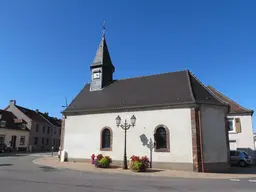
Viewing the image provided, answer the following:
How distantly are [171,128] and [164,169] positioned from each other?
9.75 ft

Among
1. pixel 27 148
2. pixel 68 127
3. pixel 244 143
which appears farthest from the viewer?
pixel 27 148

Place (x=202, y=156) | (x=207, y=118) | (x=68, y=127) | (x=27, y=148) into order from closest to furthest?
(x=202, y=156) → (x=207, y=118) → (x=68, y=127) → (x=27, y=148)

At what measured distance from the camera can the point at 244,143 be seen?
2248cm

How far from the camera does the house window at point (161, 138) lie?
1563cm

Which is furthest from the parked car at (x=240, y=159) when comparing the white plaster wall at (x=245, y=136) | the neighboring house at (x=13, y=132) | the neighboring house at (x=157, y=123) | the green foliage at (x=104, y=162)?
the neighboring house at (x=13, y=132)

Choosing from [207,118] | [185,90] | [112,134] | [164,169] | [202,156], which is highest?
[185,90]

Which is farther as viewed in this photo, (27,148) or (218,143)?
(27,148)

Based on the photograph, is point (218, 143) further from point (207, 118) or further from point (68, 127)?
point (68, 127)

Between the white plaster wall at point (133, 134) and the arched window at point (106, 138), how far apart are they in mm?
364

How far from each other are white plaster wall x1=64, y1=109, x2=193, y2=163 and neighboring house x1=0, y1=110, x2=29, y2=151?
20.1 metres

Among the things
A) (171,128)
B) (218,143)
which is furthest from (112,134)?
(218,143)

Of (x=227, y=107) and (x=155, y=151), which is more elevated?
(x=227, y=107)

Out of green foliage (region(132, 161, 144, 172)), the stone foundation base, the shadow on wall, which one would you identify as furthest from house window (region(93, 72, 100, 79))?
the stone foundation base

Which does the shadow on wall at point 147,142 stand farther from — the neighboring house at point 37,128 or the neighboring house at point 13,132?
the neighboring house at point 37,128
